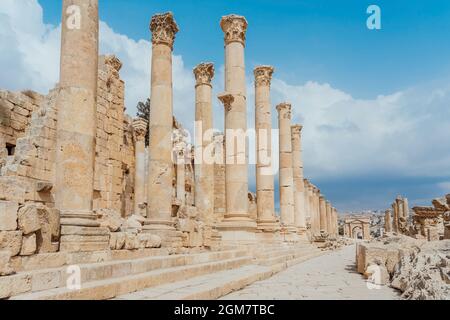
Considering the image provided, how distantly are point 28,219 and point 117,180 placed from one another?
555 inches

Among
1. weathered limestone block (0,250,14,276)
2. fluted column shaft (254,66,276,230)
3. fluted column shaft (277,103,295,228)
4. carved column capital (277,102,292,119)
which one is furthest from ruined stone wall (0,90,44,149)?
carved column capital (277,102,292,119)

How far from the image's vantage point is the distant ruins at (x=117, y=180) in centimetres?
612

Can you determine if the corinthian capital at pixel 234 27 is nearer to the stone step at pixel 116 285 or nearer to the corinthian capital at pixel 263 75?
the corinthian capital at pixel 263 75

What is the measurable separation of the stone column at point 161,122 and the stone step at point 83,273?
366cm

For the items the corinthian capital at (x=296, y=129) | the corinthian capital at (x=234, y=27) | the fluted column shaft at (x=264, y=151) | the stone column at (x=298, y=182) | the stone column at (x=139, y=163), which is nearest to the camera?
the corinthian capital at (x=234, y=27)

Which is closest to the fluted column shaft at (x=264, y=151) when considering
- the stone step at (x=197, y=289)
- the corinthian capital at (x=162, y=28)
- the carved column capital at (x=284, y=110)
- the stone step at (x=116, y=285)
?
the carved column capital at (x=284, y=110)

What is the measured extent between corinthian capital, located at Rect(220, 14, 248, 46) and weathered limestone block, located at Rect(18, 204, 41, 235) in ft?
37.9

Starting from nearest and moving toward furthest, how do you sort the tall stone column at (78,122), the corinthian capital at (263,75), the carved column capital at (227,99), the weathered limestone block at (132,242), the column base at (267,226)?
the tall stone column at (78,122)
the weathered limestone block at (132,242)
the carved column capital at (227,99)
the column base at (267,226)
the corinthian capital at (263,75)

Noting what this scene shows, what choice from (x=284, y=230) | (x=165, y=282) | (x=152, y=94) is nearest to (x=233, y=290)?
(x=165, y=282)

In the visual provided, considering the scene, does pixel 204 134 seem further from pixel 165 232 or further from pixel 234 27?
pixel 165 232

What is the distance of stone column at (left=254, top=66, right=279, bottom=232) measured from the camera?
18078 millimetres

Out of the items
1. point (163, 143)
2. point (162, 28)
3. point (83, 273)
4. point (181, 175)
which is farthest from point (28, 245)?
point (181, 175)

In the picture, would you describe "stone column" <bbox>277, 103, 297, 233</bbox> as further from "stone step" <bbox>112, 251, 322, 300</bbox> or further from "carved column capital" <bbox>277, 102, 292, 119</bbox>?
"stone step" <bbox>112, 251, 322, 300</bbox>
